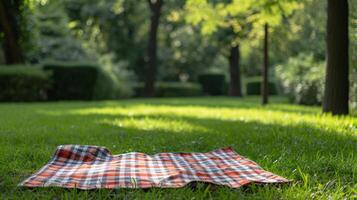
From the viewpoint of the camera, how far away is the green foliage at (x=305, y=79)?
50.7ft

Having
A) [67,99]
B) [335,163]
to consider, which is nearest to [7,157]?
[335,163]

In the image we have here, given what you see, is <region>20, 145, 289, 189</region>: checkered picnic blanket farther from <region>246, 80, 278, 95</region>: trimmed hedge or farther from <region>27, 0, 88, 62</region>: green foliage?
<region>246, 80, 278, 95</region>: trimmed hedge

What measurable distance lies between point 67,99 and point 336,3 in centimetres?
1259

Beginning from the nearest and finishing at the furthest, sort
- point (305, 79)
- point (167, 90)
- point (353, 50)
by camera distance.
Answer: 1. point (353, 50)
2. point (305, 79)
3. point (167, 90)

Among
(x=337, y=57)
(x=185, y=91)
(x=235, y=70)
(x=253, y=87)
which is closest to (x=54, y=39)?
(x=185, y=91)

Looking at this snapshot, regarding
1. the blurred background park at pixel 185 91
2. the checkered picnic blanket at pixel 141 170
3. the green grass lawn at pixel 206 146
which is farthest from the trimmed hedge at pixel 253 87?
the checkered picnic blanket at pixel 141 170

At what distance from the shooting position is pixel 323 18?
47.8ft

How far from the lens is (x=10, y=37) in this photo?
1819 centimetres

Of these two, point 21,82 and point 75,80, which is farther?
point 75,80

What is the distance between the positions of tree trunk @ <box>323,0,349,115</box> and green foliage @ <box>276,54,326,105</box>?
6.27m

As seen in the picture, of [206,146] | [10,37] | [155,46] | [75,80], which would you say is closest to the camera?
[206,146]

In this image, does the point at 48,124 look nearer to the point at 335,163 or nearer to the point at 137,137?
the point at 137,137

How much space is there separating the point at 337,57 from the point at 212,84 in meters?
23.6

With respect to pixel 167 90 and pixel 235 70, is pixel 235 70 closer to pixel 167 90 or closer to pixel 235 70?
pixel 235 70
